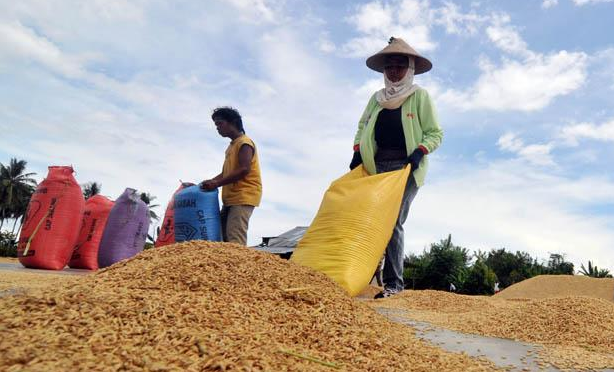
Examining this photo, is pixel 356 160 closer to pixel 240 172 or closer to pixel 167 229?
pixel 240 172

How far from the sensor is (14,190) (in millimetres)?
34594

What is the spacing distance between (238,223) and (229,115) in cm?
94

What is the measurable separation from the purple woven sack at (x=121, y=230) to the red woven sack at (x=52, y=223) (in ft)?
1.15

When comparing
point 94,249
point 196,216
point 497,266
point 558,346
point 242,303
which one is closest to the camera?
point 242,303

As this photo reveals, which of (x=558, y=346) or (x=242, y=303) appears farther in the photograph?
(x=558, y=346)

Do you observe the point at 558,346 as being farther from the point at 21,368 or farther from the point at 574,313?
the point at 21,368

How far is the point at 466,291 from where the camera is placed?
11711mm

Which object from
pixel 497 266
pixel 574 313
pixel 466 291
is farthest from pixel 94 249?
pixel 497 266

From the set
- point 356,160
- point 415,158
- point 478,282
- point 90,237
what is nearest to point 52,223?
point 90,237

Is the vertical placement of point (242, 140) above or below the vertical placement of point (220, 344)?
above

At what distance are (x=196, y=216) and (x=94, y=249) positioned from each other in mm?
2917

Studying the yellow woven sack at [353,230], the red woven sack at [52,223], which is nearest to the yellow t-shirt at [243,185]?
the yellow woven sack at [353,230]

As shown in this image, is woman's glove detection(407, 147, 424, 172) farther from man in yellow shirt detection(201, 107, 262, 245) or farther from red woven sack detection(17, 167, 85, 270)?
red woven sack detection(17, 167, 85, 270)

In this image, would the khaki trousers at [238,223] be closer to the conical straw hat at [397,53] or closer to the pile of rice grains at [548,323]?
the pile of rice grains at [548,323]
